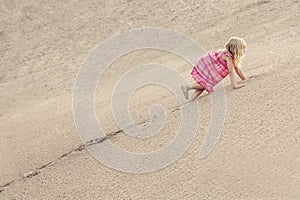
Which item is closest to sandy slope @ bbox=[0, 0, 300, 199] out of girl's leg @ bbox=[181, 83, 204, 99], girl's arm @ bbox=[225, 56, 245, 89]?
girl's arm @ bbox=[225, 56, 245, 89]

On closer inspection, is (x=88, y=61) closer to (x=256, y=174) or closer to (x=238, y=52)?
(x=238, y=52)

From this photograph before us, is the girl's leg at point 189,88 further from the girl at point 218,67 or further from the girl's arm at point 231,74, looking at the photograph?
the girl's arm at point 231,74

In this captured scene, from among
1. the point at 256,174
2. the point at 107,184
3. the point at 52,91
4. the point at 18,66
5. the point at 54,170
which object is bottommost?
the point at 256,174

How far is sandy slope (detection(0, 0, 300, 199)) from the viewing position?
4.20 meters

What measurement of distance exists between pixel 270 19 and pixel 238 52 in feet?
11.7

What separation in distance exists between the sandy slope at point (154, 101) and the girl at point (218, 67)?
0.24m

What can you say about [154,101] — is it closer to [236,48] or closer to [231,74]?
[231,74]

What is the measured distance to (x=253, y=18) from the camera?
8695 mm

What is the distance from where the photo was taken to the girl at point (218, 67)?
17.0ft

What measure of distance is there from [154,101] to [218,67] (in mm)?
688

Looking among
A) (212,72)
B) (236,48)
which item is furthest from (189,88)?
(236,48)

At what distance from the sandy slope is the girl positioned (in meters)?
0.24

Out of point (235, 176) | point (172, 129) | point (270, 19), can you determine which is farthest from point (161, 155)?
point (270, 19)

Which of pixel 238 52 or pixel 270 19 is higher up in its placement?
pixel 270 19
